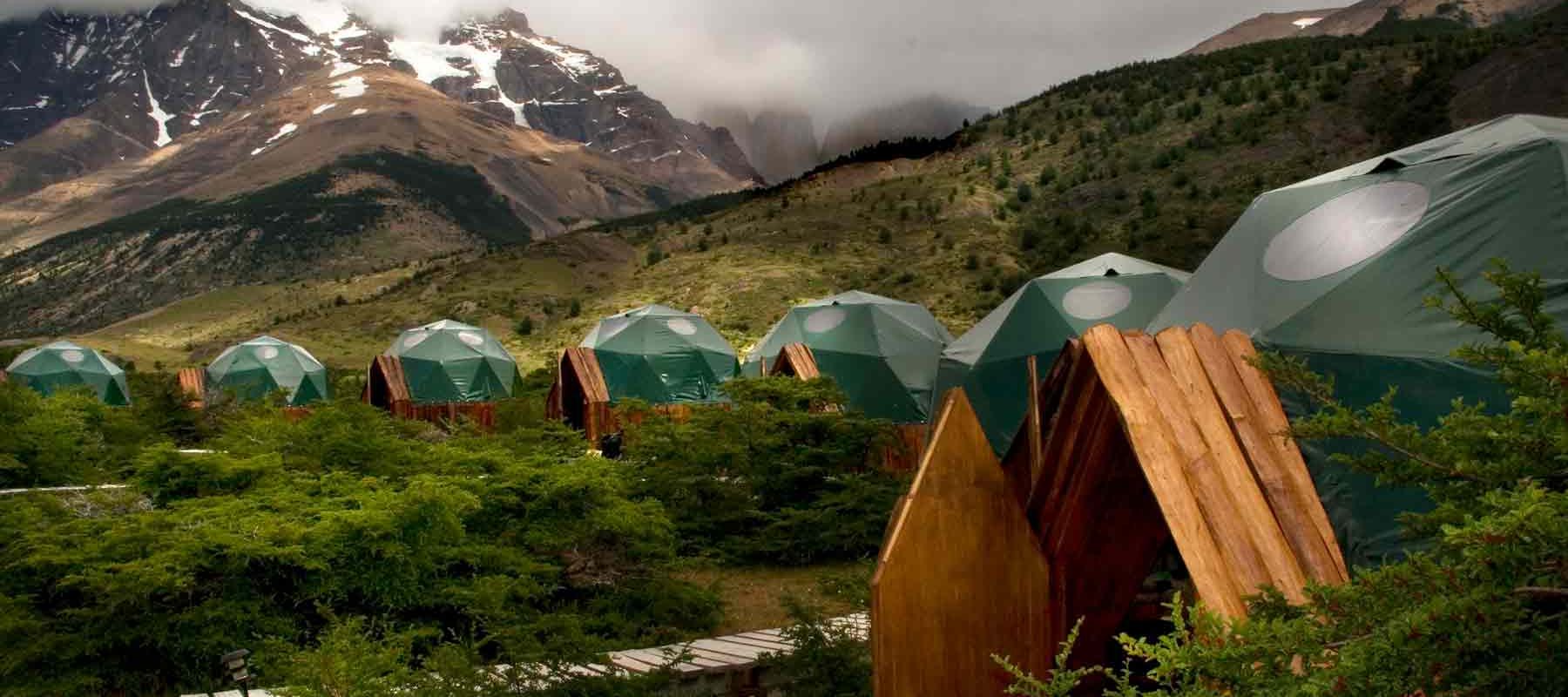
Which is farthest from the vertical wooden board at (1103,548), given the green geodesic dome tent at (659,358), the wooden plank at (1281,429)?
the green geodesic dome tent at (659,358)

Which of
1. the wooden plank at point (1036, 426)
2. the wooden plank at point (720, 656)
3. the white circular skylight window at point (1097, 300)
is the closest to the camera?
the wooden plank at point (1036, 426)

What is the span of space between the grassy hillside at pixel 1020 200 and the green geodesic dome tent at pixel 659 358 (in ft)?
37.0

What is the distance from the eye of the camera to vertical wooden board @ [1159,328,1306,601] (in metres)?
3.21

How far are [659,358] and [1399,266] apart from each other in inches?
855

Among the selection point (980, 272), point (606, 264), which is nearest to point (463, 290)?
point (606, 264)

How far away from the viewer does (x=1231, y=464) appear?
336 cm

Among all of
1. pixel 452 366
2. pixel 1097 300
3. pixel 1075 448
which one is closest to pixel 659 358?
pixel 452 366

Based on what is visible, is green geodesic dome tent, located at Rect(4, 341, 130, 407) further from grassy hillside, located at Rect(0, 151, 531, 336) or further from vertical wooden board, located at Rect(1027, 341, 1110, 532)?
grassy hillside, located at Rect(0, 151, 531, 336)

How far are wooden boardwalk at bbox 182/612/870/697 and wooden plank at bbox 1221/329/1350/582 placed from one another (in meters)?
3.01

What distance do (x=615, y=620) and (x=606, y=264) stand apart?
55.4 meters

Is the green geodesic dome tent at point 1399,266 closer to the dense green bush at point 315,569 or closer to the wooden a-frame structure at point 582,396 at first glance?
the dense green bush at point 315,569

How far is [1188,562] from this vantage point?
3.06 meters

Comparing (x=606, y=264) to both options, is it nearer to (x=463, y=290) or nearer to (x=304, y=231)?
(x=463, y=290)

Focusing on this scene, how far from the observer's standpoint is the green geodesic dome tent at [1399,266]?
12.4 feet
